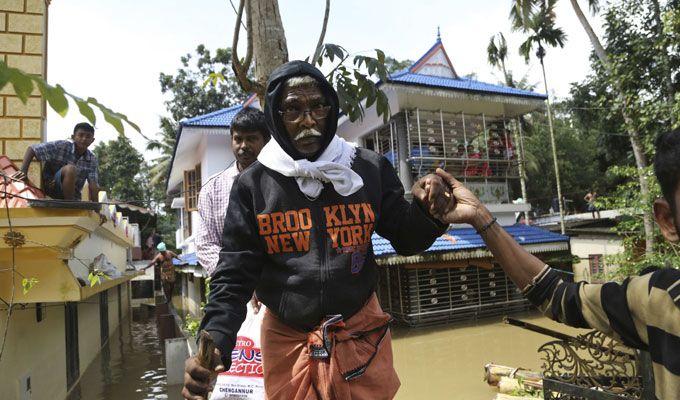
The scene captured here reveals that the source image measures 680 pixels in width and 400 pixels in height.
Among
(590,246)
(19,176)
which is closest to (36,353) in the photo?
(19,176)

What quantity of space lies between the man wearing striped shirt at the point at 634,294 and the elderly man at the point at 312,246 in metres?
0.29

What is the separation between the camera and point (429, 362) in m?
9.10

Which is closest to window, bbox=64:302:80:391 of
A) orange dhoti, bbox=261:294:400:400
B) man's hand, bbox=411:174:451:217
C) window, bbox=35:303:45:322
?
window, bbox=35:303:45:322

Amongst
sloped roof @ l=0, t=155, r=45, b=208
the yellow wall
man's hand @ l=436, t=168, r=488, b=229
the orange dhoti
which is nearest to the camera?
man's hand @ l=436, t=168, r=488, b=229

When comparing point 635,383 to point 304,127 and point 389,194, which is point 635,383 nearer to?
point 389,194

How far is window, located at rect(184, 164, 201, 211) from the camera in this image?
14880 mm

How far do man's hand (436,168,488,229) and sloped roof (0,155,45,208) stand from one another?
4.34 metres

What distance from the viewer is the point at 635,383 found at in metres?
3.31

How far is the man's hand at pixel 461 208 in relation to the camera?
1.43 metres

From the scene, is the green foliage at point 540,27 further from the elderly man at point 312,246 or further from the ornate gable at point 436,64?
the elderly man at point 312,246

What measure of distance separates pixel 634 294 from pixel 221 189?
7.00 feet

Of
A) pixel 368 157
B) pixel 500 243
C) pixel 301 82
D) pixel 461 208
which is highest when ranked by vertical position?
pixel 301 82

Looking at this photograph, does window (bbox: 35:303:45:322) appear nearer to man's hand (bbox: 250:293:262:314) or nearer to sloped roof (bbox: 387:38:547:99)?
man's hand (bbox: 250:293:262:314)

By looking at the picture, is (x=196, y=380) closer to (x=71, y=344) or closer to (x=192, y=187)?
(x=71, y=344)
